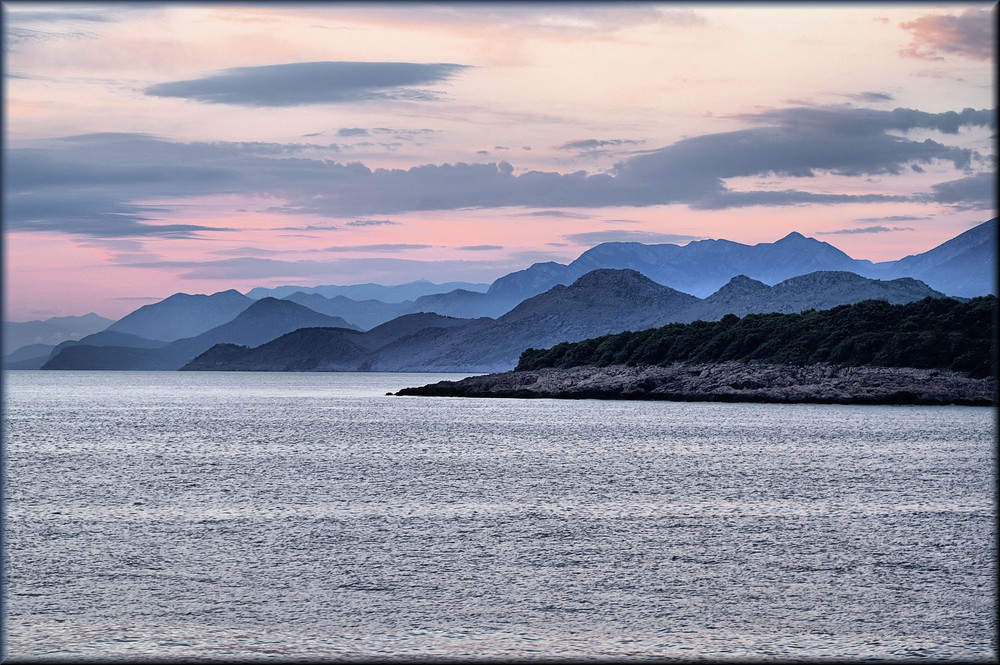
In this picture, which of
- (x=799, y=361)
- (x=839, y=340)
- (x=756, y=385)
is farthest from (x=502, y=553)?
(x=839, y=340)

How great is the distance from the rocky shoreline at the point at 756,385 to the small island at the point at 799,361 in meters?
0.15

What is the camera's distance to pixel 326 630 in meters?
17.9

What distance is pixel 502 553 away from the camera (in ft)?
85.4

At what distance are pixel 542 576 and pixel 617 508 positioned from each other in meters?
13.0

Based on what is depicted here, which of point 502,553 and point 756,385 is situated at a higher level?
point 756,385

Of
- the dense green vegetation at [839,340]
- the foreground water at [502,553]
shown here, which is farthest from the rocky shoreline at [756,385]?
the foreground water at [502,553]

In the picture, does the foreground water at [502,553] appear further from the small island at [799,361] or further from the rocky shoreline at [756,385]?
the small island at [799,361]

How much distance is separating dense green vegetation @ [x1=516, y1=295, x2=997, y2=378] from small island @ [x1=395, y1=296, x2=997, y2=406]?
5.8 inches

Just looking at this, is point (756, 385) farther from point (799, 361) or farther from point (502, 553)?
point (502, 553)

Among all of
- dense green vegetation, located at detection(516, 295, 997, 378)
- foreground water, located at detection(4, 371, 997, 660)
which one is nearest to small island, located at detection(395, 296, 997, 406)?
dense green vegetation, located at detection(516, 295, 997, 378)

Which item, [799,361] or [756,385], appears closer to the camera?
[756,385]

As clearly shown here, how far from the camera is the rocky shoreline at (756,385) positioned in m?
114

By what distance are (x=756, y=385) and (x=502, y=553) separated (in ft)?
349

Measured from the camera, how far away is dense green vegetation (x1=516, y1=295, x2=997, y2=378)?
400 ft
